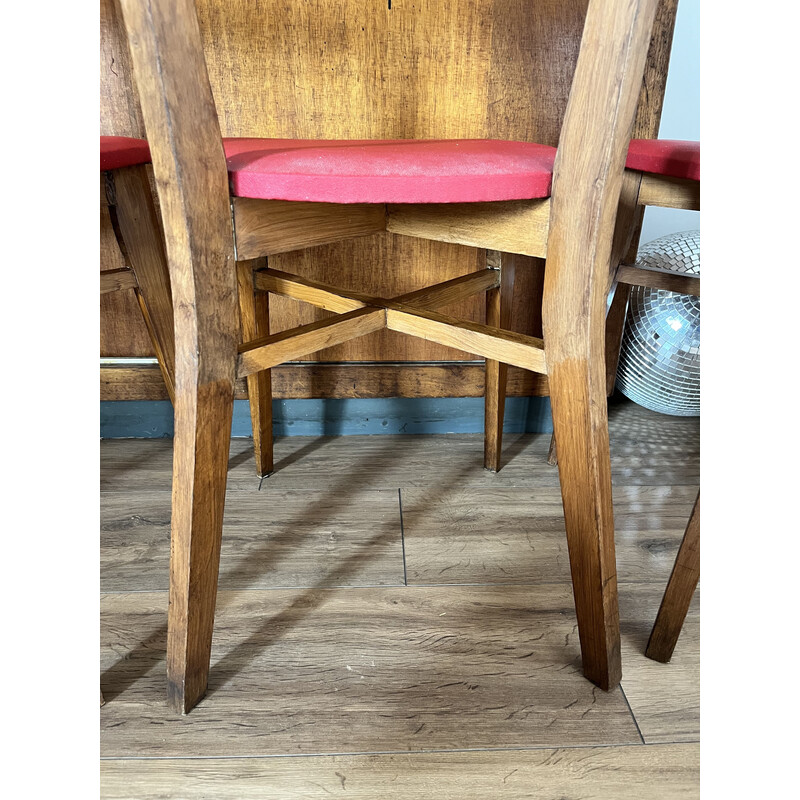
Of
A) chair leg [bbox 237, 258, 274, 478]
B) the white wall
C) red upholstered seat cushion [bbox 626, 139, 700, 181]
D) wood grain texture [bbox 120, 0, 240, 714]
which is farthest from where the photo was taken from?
the white wall

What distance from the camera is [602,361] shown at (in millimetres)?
740

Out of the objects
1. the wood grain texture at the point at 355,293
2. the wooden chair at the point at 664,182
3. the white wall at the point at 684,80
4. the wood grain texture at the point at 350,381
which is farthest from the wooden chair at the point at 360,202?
the white wall at the point at 684,80

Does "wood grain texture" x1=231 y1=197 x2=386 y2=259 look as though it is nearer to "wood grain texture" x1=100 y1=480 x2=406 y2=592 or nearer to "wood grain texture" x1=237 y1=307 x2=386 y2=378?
"wood grain texture" x1=237 y1=307 x2=386 y2=378

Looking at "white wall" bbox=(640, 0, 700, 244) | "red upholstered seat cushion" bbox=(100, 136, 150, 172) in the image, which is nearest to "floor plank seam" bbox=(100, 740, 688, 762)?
"red upholstered seat cushion" bbox=(100, 136, 150, 172)

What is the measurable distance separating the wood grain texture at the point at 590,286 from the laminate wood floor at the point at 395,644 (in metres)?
0.10

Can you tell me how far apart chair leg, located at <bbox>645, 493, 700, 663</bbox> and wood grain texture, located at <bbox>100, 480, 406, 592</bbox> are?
0.33 m

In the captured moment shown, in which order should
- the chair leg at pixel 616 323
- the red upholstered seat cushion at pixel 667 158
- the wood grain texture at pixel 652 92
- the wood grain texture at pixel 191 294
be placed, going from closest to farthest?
the wood grain texture at pixel 191 294 → the red upholstered seat cushion at pixel 667 158 → the wood grain texture at pixel 652 92 → the chair leg at pixel 616 323

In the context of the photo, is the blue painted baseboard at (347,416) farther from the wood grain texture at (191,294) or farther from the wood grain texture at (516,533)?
the wood grain texture at (191,294)

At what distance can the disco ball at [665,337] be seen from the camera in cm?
146

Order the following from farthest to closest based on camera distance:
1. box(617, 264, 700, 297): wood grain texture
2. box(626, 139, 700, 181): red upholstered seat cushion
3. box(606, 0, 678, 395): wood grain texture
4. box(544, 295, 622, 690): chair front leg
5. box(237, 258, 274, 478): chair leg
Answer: box(606, 0, 678, 395): wood grain texture → box(237, 258, 274, 478): chair leg → box(617, 264, 700, 297): wood grain texture → box(626, 139, 700, 181): red upholstered seat cushion → box(544, 295, 622, 690): chair front leg

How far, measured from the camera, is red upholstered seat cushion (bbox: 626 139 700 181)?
0.96 m

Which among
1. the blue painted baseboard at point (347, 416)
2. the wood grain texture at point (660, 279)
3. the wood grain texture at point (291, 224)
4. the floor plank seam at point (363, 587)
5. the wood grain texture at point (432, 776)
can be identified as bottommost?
the wood grain texture at point (432, 776)

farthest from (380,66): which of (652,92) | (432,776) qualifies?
(432,776)
